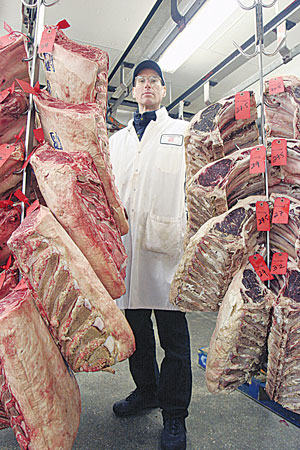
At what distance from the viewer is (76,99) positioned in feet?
4.37

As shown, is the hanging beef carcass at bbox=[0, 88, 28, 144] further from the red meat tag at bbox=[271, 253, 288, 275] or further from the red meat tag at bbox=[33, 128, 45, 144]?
the red meat tag at bbox=[271, 253, 288, 275]

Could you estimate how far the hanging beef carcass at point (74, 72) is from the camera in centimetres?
131

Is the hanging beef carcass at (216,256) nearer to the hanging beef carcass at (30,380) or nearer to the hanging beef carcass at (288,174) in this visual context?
the hanging beef carcass at (288,174)

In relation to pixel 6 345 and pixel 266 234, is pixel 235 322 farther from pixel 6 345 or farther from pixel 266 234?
pixel 6 345

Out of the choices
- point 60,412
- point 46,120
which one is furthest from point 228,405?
Result: point 46,120

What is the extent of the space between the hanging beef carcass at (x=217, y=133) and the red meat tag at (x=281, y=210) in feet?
1.33

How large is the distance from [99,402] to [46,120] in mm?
2072

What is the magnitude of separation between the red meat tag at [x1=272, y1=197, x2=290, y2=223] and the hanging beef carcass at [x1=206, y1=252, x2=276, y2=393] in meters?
0.24

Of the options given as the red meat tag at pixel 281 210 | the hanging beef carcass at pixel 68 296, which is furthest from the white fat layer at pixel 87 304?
the red meat tag at pixel 281 210

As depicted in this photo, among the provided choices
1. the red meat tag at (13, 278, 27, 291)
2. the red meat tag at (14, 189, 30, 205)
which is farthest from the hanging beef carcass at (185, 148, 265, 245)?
the red meat tag at (13, 278, 27, 291)

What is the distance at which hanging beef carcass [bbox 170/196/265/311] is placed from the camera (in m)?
1.41

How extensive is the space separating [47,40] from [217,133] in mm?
827

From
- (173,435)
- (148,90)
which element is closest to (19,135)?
(148,90)

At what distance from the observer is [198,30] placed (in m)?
3.62
